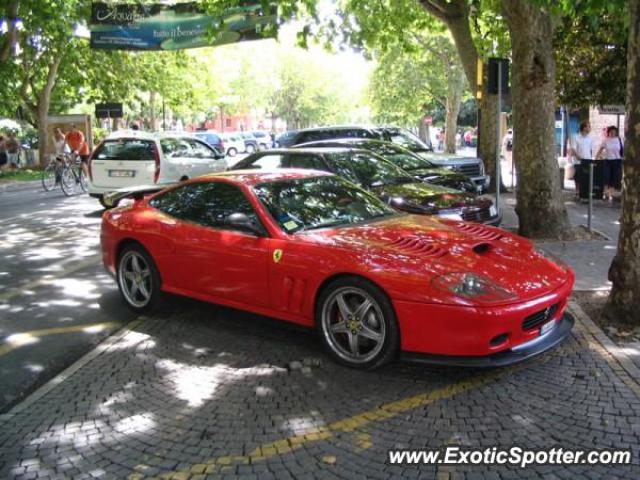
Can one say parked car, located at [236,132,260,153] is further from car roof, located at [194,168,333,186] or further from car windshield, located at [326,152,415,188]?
car roof, located at [194,168,333,186]

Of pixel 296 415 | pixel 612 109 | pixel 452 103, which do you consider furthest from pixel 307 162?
pixel 452 103

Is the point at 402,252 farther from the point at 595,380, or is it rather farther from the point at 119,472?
the point at 119,472

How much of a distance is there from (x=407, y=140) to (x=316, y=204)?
13240 mm

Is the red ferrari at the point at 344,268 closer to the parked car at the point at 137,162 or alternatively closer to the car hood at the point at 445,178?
the car hood at the point at 445,178

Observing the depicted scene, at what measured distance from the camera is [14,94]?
97.8 ft

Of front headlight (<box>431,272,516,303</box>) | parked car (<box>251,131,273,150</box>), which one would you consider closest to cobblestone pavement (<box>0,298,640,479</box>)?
front headlight (<box>431,272,516,303</box>)

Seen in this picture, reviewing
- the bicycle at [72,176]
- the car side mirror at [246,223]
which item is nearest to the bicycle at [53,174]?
the bicycle at [72,176]

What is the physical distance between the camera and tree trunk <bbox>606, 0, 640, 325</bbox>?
210 inches

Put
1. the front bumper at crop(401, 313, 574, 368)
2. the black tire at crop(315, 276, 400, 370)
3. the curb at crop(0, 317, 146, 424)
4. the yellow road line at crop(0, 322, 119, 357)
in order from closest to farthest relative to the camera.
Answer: the front bumper at crop(401, 313, 574, 368) < the curb at crop(0, 317, 146, 424) < the black tire at crop(315, 276, 400, 370) < the yellow road line at crop(0, 322, 119, 357)

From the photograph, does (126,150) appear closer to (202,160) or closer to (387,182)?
(202,160)

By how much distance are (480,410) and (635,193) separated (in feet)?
8.31

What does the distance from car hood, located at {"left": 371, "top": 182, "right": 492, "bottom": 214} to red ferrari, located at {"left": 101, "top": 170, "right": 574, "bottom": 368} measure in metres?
2.60

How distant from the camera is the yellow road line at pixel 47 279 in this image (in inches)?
282

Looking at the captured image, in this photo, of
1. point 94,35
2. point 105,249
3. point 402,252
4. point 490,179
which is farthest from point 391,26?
point 402,252
